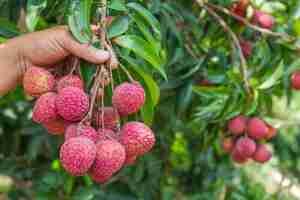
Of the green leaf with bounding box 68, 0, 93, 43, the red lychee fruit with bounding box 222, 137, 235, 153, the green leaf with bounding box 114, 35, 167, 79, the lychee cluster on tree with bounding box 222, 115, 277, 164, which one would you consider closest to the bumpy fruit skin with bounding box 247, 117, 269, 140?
the lychee cluster on tree with bounding box 222, 115, 277, 164

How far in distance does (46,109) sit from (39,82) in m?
0.07

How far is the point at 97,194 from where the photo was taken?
189 centimetres

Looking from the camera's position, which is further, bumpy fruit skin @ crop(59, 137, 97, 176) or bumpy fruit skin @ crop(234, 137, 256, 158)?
bumpy fruit skin @ crop(234, 137, 256, 158)

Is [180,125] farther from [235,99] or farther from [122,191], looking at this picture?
[235,99]

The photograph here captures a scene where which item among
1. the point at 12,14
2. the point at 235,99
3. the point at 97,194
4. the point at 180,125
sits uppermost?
the point at 12,14

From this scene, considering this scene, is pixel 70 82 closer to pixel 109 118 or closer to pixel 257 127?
pixel 109 118

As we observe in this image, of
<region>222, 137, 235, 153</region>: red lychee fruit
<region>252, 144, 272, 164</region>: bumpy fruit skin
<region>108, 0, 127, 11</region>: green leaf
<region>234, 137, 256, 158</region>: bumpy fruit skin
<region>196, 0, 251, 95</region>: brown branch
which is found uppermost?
<region>108, 0, 127, 11</region>: green leaf

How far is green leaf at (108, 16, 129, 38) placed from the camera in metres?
1.01

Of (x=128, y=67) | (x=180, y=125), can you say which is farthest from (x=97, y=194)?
(x=128, y=67)

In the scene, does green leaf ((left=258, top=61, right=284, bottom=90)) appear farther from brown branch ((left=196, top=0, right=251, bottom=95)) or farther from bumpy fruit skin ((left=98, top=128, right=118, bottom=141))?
bumpy fruit skin ((left=98, top=128, right=118, bottom=141))

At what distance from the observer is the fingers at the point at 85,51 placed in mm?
910

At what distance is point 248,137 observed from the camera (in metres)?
1.66

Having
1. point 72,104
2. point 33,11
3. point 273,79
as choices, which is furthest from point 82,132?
point 273,79

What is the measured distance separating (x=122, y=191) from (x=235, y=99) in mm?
813
